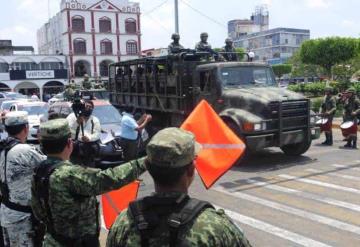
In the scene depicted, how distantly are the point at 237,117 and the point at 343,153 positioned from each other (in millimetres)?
3076

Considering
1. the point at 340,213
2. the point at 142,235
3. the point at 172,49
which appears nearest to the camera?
the point at 142,235

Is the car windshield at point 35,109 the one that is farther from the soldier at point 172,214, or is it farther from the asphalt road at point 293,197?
the soldier at point 172,214

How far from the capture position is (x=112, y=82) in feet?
56.0

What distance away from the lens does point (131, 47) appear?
73125mm

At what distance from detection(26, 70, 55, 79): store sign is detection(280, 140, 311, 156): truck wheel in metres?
52.3

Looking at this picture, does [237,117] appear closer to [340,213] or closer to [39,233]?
[340,213]

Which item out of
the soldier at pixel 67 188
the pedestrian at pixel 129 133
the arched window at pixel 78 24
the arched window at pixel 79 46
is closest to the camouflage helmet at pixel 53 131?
the soldier at pixel 67 188

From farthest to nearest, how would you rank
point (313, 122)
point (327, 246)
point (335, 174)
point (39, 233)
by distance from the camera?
point (313, 122) → point (335, 174) → point (327, 246) → point (39, 233)

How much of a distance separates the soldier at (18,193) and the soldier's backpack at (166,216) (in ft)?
6.48

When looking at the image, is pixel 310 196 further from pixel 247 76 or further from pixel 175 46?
pixel 175 46

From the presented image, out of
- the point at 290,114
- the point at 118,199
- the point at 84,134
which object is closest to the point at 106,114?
the point at 84,134

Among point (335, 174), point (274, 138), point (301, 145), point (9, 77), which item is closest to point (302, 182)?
point (335, 174)

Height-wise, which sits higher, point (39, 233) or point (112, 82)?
point (112, 82)

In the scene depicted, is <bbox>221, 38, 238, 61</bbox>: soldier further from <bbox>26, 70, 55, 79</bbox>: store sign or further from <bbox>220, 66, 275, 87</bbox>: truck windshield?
<bbox>26, 70, 55, 79</bbox>: store sign
